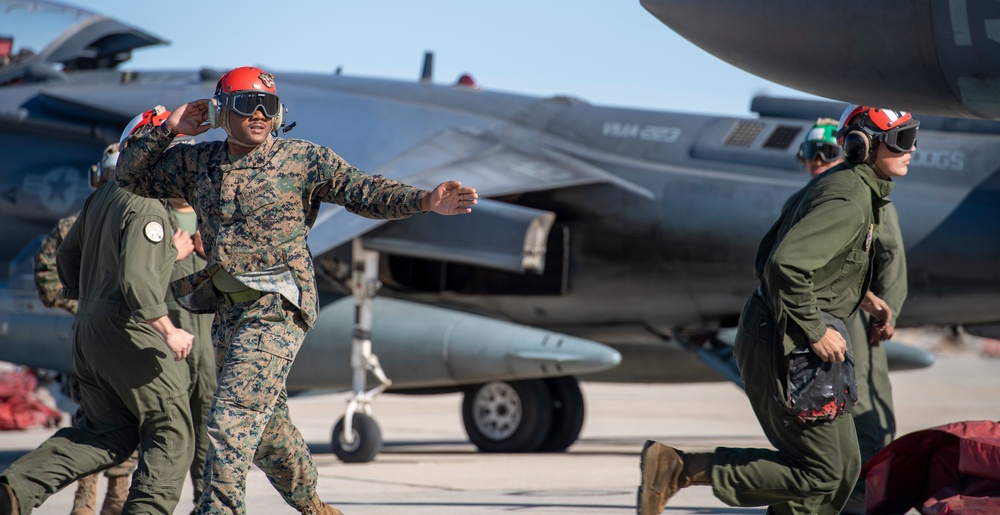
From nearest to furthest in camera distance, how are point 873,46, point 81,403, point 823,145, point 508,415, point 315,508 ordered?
point 873,46
point 315,508
point 81,403
point 823,145
point 508,415

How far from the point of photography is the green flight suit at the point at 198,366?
572 centimetres

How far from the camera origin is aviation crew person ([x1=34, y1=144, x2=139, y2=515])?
19.2 ft

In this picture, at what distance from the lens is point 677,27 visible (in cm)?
438

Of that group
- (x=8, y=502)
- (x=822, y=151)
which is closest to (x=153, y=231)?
(x=8, y=502)

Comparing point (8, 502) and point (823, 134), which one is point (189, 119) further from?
point (823, 134)

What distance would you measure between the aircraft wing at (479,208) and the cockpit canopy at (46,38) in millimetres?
4763

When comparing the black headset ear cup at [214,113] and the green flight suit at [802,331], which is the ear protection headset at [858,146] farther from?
the black headset ear cup at [214,113]

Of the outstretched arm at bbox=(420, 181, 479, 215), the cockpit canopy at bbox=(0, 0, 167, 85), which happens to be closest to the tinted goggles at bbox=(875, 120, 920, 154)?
the outstretched arm at bbox=(420, 181, 479, 215)

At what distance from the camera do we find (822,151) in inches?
273

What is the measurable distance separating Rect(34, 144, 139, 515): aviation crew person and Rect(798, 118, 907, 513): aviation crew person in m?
3.68

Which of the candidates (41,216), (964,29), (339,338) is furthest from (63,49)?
(964,29)

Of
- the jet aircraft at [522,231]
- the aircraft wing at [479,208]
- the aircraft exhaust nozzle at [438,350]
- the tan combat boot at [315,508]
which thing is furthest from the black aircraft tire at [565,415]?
the tan combat boot at [315,508]

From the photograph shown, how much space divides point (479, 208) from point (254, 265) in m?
5.54

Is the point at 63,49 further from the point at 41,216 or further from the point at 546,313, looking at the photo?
the point at 546,313
